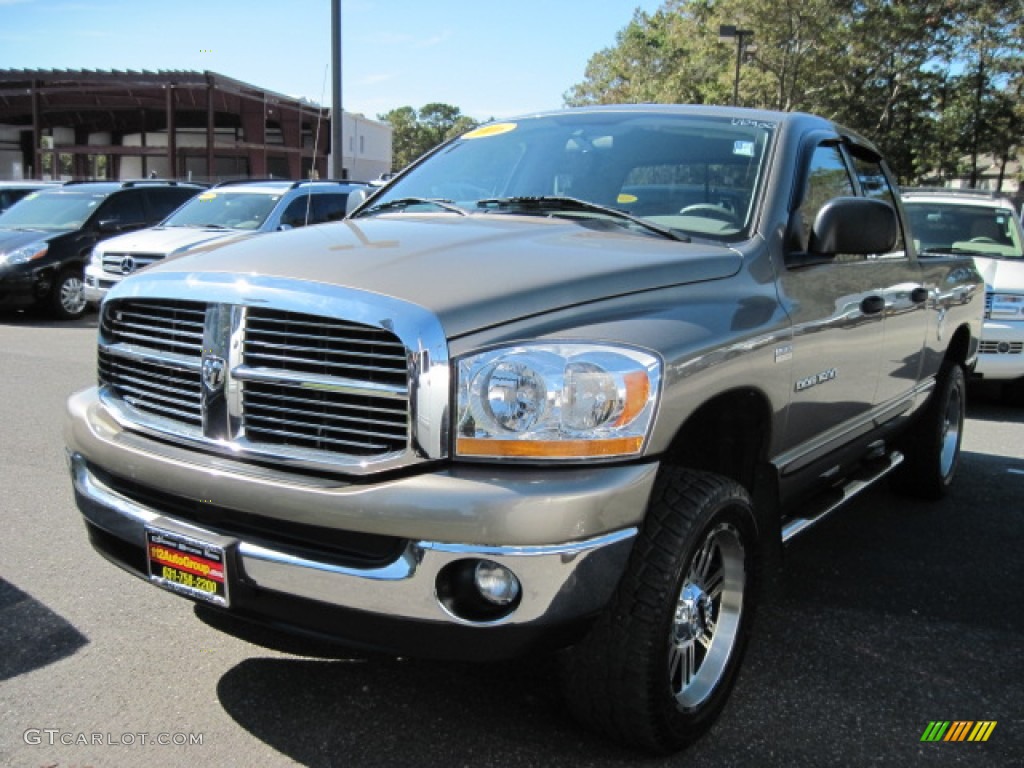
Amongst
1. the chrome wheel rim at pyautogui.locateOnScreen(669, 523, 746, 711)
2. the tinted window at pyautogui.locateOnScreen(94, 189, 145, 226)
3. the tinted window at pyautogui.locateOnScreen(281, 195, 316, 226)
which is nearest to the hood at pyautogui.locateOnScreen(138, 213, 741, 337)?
the chrome wheel rim at pyautogui.locateOnScreen(669, 523, 746, 711)

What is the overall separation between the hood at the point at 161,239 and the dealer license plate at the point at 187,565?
871 cm

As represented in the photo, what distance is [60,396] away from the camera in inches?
291

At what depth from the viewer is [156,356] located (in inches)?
108

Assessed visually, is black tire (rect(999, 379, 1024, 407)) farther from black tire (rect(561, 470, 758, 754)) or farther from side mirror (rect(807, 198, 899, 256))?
black tire (rect(561, 470, 758, 754))

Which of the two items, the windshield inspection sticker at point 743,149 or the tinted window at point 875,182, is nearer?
the windshield inspection sticker at point 743,149

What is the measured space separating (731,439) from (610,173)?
3.92 ft

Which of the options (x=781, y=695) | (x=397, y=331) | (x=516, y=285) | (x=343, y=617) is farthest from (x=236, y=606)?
(x=781, y=695)

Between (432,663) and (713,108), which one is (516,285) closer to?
(432,663)

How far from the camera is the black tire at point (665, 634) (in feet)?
7.96

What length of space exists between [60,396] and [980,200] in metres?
8.85

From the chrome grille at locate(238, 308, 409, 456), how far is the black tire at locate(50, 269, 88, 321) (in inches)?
441

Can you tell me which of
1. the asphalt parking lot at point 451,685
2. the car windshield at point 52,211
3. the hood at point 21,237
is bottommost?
the asphalt parking lot at point 451,685

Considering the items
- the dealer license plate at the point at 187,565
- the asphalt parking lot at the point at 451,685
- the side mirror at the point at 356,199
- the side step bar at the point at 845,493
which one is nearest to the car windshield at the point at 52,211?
the asphalt parking lot at the point at 451,685

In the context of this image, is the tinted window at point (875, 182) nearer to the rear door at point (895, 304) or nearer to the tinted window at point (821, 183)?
the rear door at point (895, 304)
